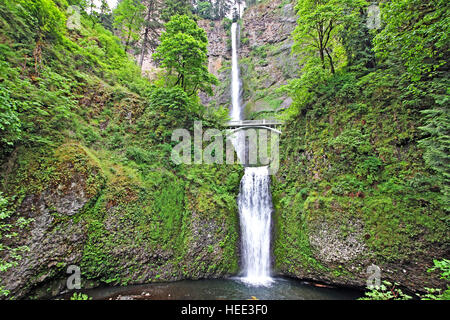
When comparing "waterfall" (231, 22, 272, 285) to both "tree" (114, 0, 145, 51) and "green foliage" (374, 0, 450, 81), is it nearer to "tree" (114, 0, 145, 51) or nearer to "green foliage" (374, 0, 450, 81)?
"green foliage" (374, 0, 450, 81)

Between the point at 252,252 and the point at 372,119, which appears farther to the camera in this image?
the point at 252,252

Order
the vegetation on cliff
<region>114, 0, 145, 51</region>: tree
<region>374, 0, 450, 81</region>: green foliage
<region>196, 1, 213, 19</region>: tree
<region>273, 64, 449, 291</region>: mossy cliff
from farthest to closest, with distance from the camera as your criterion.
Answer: <region>196, 1, 213, 19</region>: tree < <region>114, 0, 145, 51</region>: tree < <region>273, 64, 449, 291</region>: mossy cliff < the vegetation on cliff < <region>374, 0, 450, 81</region>: green foliage

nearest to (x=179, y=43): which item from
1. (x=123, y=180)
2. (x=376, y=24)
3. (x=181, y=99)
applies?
(x=181, y=99)

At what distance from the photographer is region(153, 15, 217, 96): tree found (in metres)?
10.0

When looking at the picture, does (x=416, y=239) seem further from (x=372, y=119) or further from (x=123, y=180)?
(x=123, y=180)

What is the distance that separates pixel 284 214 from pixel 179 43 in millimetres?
10248

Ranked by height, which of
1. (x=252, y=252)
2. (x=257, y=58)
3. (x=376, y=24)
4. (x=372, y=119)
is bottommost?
(x=252, y=252)

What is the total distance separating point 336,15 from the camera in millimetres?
8695

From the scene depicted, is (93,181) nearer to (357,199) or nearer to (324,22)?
(357,199)

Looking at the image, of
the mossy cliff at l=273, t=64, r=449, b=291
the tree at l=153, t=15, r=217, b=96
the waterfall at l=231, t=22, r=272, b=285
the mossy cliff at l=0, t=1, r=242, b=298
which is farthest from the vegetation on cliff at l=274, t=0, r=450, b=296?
the tree at l=153, t=15, r=217, b=96

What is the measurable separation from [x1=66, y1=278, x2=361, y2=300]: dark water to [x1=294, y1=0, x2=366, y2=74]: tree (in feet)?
32.8

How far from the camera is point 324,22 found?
9688mm

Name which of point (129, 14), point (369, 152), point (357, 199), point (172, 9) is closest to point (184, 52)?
point (129, 14)

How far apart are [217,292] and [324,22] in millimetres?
13037
